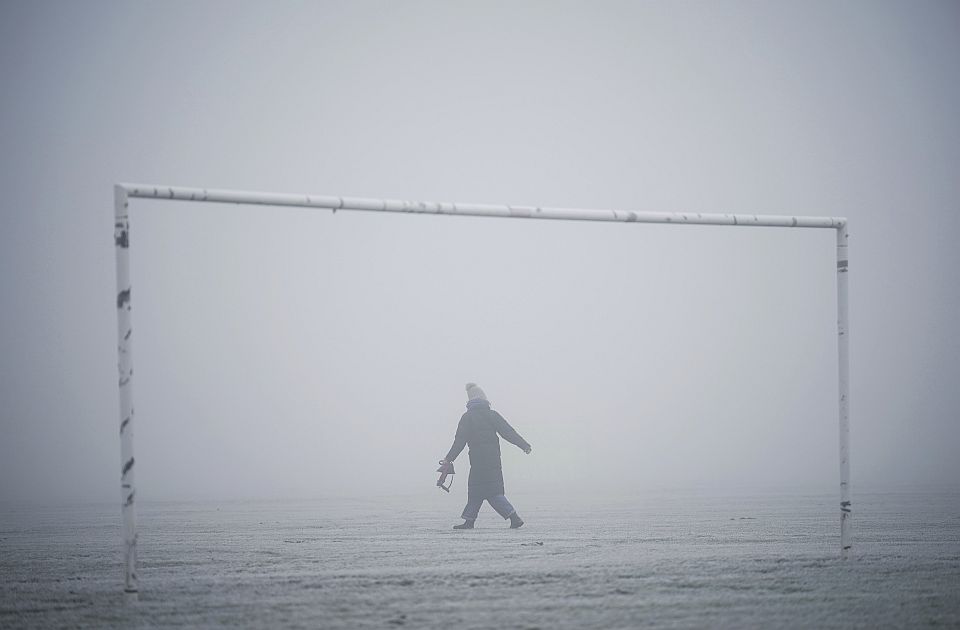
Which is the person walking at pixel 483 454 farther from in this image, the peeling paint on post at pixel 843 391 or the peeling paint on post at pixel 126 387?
the peeling paint on post at pixel 126 387

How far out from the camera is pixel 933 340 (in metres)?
109

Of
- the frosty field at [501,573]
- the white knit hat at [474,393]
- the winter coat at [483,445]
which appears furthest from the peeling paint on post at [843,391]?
the white knit hat at [474,393]

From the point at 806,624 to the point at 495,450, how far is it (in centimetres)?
808

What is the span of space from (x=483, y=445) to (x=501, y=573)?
5605mm

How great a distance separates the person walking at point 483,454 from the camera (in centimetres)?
1480

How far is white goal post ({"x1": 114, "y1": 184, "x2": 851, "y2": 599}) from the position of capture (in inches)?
333

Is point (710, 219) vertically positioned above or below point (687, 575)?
above

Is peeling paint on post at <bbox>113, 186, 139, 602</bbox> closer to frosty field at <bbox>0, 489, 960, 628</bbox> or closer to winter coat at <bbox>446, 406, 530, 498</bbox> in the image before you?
frosty field at <bbox>0, 489, 960, 628</bbox>

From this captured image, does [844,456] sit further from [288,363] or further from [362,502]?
[288,363]

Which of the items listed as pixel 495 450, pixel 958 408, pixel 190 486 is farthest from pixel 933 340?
pixel 495 450

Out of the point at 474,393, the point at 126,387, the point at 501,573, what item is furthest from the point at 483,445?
the point at 126,387

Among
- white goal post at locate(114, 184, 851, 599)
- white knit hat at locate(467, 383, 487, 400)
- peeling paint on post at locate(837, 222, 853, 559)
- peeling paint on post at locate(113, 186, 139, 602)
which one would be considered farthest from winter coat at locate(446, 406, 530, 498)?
peeling paint on post at locate(113, 186, 139, 602)

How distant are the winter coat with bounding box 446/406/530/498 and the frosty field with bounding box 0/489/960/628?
655 millimetres

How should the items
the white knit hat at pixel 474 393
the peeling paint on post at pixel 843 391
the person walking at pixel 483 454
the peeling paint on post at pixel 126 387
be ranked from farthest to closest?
the white knit hat at pixel 474 393 → the person walking at pixel 483 454 → the peeling paint on post at pixel 843 391 → the peeling paint on post at pixel 126 387
